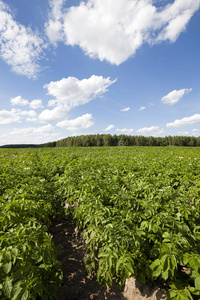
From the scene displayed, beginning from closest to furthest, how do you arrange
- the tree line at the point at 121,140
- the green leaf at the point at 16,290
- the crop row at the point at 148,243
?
the green leaf at the point at 16,290 < the crop row at the point at 148,243 < the tree line at the point at 121,140

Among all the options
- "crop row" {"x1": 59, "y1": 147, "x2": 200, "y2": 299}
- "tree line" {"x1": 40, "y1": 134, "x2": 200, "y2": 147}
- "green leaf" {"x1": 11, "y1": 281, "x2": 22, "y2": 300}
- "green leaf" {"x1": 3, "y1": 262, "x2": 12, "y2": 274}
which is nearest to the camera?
"green leaf" {"x1": 11, "y1": 281, "x2": 22, "y2": 300}

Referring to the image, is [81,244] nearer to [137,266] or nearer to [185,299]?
[137,266]

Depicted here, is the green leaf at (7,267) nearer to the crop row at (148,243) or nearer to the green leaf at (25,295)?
the green leaf at (25,295)

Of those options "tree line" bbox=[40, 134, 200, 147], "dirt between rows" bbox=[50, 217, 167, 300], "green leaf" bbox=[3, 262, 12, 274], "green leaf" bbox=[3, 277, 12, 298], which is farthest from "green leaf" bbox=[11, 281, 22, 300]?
"tree line" bbox=[40, 134, 200, 147]

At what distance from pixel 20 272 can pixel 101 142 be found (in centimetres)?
8501

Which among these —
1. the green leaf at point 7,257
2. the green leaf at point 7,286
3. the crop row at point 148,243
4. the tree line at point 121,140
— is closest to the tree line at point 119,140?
the tree line at point 121,140

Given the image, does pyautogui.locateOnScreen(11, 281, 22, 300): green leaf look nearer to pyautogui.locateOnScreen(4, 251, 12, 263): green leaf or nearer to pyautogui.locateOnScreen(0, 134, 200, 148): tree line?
pyautogui.locateOnScreen(4, 251, 12, 263): green leaf

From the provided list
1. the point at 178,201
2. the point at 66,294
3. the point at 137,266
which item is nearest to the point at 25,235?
the point at 66,294

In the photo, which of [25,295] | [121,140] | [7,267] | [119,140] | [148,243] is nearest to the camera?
[25,295]

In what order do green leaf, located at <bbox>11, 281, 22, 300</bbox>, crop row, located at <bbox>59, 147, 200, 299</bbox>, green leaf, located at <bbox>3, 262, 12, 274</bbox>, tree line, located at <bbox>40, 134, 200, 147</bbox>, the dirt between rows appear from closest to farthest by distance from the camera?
green leaf, located at <bbox>11, 281, 22, 300</bbox> < green leaf, located at <bbox>3, 262, 12, 274</bbox> < crop row, located at <bbox>59, 147, 200, 299</bbox> < the dirt between rows < tree line, located at <bbox>40, 134, 200, 147</bbox>

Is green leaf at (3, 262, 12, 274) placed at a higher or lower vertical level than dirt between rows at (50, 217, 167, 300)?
higher

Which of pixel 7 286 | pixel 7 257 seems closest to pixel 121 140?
pixel 7 257

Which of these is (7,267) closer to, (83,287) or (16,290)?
(16,290)

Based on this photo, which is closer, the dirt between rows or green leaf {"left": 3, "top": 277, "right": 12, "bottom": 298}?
green leaf {"left": 3, "top": 277, "right": 12, "bottom": 298}
